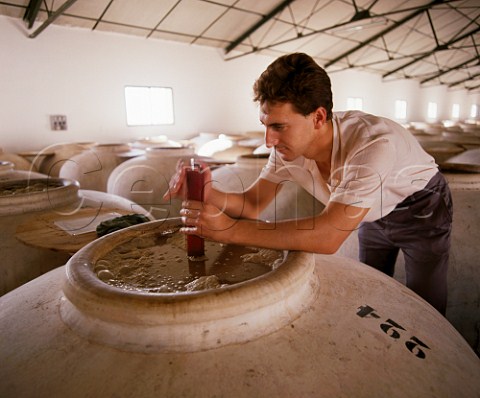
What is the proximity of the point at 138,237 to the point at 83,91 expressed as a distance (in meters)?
8.97

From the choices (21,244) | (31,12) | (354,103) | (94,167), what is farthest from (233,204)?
(354,103)

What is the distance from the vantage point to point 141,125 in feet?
34.5

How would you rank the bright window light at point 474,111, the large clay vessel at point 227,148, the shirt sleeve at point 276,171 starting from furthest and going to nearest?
the bright window light at point 474,111 → the large clay vessel at point 227,148 → the shirt sleeve at point 276,171

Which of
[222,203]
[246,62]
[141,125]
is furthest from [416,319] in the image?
[246,62]

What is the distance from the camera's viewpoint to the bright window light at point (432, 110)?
2636cm

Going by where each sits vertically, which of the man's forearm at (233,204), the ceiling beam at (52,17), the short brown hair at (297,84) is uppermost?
the ceiling beam at (52,17)

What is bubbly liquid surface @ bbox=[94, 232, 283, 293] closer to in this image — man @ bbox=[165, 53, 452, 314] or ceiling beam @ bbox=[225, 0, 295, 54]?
man @ bbox=[165, 53, 452, 314]

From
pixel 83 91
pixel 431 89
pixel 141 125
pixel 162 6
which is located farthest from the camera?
pixel 431 89

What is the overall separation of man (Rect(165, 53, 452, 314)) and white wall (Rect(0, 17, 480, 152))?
27.9 feet

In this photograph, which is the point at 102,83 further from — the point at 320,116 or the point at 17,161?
the point at 320,116

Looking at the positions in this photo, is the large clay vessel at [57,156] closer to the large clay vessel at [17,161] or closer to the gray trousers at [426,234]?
the large clay vessel at [17,161]

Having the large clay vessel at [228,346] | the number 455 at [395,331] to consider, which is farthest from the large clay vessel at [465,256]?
the number 455 at [395,331]

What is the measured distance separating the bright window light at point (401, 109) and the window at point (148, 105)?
16.8 meters

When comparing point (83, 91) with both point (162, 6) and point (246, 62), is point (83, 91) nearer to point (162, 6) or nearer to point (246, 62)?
point (162, 6)
